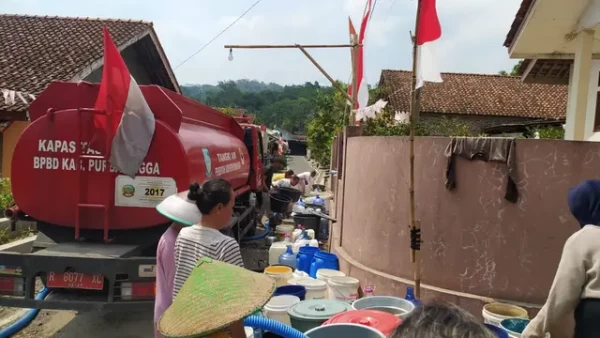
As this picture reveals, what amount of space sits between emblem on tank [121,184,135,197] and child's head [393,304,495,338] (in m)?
4.07

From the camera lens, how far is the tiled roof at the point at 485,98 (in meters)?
26.2

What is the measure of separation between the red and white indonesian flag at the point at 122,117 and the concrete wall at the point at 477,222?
105 inches

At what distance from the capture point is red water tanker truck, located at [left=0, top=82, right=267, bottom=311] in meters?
4.23

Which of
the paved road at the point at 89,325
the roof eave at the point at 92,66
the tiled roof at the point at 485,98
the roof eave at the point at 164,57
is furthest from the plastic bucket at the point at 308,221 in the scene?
the tiled roof at the point at 485,98

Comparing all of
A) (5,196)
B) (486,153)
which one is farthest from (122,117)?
(5,196)

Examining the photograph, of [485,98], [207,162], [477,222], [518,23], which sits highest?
[485,98]

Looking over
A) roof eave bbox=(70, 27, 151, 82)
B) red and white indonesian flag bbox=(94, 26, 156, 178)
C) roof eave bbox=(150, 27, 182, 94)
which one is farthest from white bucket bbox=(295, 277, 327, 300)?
roof eave bbox=(150, 27, 182, 94)

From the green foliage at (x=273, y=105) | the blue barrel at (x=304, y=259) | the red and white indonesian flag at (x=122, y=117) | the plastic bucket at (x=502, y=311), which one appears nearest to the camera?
the plastic bucket at (x=502, y=311)

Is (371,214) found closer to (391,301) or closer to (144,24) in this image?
(391,301)

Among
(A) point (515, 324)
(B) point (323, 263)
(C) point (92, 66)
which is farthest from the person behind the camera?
(C) point (92, 66)

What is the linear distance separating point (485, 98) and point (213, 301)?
28786 mm

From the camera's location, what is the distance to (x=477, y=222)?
4609 mm

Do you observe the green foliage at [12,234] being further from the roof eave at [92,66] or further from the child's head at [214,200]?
the child's head at [214,200]

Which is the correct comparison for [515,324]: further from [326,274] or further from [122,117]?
[122,117]
